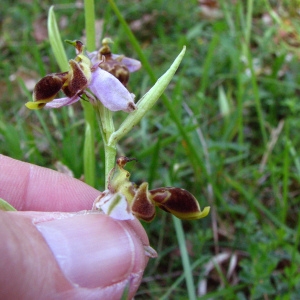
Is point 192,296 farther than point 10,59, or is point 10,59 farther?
point 10,59

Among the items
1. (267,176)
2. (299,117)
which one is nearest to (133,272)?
(267,176)

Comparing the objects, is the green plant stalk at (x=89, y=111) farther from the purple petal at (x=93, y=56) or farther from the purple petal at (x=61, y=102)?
the purple petal at (x=61, y=102)

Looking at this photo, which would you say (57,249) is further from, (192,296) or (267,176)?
(267,176)

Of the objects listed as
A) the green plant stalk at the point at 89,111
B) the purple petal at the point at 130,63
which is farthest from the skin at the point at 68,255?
the purple petal at the point at 130,63

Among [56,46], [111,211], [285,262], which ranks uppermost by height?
[56,46]

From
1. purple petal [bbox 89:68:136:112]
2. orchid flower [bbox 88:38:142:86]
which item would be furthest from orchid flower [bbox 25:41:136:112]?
orchid flower [bbox 88:38:142:86]

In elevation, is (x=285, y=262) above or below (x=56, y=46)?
below

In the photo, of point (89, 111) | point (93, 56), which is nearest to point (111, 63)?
point (93, 56)

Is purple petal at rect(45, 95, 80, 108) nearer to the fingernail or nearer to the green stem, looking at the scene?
the green stem
